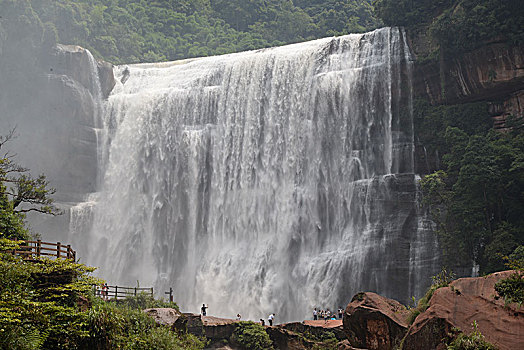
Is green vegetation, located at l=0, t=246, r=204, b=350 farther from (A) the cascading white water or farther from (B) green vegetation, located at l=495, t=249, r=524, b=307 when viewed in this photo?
(A) the cascading white water

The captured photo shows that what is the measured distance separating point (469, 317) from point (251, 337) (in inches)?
634

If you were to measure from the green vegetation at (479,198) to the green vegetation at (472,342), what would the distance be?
1833 centimetres

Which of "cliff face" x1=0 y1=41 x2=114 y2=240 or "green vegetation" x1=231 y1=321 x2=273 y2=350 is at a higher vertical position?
"cliff face" x1=0 y1=41 x2=114 y2=240

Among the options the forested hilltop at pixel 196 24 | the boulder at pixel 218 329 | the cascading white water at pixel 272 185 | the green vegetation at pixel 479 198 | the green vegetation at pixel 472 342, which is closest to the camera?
the green vegetation at pixel 472 342

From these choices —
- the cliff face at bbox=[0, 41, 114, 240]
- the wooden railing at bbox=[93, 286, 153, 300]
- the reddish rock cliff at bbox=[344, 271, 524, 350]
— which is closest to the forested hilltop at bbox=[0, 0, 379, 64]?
the cliff face at bbox=[0, 41, 114, 240]

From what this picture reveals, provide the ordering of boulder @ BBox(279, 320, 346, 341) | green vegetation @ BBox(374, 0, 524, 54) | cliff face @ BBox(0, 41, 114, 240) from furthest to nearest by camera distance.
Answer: cliff face @ BBox(0, 41, 114, 240) < green vegetation @ BBox(374, 0, 524, 54) < boulder @ BBox(279, 320, 346, 341)

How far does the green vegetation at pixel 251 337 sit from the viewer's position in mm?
30812

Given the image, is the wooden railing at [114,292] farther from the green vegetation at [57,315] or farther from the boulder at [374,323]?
the boulder at [374,323]

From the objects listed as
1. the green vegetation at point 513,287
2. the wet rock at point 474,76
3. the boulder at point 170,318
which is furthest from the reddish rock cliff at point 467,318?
the wet rock at point 474,76

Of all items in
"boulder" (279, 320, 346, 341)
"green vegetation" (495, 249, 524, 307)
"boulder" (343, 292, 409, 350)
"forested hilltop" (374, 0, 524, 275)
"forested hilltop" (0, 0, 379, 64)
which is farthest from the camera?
"forested hilltop" (0, 0, 379, 64)

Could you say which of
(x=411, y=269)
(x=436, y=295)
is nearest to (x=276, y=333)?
(x=411, y=269)

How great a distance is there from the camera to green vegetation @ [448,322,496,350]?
15.5m

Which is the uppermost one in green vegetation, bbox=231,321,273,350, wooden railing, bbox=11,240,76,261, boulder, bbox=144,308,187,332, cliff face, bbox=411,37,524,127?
cliff face, bbox=411,37,524,127

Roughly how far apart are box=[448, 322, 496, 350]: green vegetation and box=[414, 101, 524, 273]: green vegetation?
18.3m
